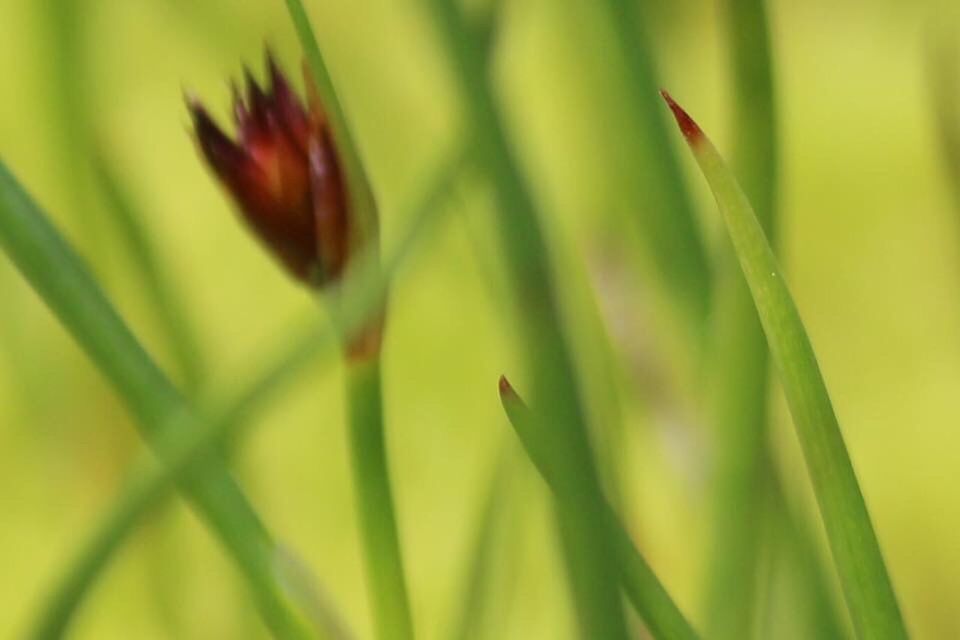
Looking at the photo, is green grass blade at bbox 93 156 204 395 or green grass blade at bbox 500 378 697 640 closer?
green grass blade at bbox 500 378 697 640

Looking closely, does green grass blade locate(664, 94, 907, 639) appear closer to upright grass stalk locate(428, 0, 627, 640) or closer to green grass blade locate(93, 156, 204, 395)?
upright grass stalk locate(428, 0, 627, 640)

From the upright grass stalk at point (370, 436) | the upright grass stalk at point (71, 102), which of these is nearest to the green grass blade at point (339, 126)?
the upright grass stalk at point (370, 436)

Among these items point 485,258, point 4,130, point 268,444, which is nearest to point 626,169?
point 485,258

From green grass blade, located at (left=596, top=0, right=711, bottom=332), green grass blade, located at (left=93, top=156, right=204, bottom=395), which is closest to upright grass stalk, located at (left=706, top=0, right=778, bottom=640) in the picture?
green grass blade, located at (left=596, top=0, right=711, bottom=332)

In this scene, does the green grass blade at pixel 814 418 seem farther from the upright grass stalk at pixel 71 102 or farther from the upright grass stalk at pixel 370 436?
the upright grass stalk at pixel 71 102

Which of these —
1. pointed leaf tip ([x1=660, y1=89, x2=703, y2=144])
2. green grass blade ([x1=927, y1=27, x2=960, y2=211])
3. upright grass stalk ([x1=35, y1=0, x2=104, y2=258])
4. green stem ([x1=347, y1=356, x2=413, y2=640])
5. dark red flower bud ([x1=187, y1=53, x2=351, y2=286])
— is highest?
upright grass stalk ([x1=35, y1=0, x2=104, y2=258])

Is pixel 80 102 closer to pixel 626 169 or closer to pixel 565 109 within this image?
pixel 626 169
